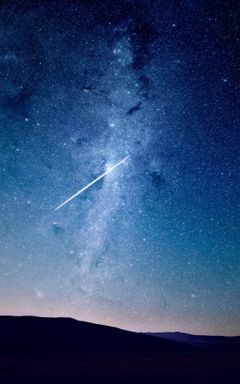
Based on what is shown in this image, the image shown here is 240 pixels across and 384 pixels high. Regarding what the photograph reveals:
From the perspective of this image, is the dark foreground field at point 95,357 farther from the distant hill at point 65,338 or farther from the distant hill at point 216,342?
the distant hill at point 216,342

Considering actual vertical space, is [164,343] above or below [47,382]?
below

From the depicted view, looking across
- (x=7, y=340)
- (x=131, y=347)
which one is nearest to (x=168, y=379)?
(x=131, y=347)

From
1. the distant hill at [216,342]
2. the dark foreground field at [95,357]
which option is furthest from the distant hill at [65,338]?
the distant hill at [216,342]

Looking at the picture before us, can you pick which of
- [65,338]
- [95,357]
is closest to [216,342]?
[65,338]

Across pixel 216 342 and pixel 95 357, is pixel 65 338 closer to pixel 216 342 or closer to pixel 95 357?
pixel 95 357

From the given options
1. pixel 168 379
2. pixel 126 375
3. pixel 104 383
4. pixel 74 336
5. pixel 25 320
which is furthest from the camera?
pixel 25 320

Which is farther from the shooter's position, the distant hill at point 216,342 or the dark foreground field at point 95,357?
the distant hill at point 216,342

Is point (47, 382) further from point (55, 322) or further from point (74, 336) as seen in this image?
point (55, 322)

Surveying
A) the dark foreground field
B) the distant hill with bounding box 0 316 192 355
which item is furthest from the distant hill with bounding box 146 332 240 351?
the dark foreground field

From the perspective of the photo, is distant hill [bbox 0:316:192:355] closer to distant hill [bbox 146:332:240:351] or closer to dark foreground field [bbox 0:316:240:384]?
dark foreground field [bbox 0:316:240:384]
